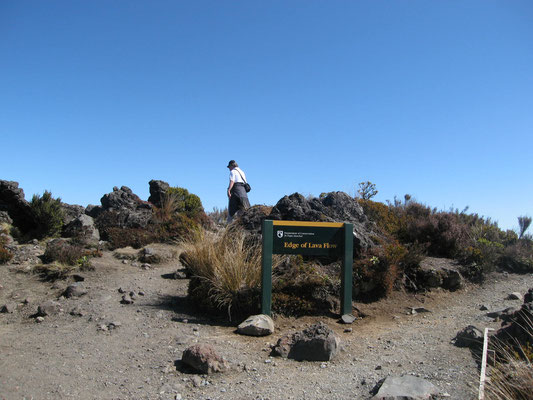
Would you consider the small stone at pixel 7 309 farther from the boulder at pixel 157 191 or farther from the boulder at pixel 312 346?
the boulder at pixel 157 191

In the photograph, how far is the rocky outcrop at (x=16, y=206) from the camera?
12359 millimetres

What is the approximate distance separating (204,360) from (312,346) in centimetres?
130

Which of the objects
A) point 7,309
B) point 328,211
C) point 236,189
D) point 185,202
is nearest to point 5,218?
point 185,202

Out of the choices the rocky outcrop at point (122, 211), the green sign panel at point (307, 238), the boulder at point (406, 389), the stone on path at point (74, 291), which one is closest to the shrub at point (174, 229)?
the rocky outcrop at point (122, 211)

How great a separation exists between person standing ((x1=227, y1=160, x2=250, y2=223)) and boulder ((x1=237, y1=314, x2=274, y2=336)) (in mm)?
5808

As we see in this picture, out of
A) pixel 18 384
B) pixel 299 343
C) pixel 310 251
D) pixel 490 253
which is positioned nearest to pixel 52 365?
pixel 18 384

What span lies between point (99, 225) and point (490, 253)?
32.4 feet

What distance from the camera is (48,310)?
6.95m

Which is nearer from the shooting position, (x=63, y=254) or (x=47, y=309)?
(x=47, y=309)

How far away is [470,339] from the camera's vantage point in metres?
5.48

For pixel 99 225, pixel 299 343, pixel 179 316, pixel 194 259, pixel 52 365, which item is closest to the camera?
pixel 52 365

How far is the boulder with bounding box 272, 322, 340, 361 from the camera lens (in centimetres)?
522

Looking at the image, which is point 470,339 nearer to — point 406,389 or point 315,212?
point 406,389

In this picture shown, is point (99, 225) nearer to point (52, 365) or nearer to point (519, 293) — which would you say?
point (52, 365)
